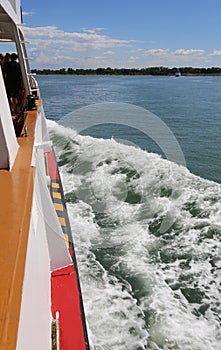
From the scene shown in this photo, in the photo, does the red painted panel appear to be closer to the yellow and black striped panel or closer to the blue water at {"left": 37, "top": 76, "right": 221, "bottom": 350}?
the yellow and black striped panel

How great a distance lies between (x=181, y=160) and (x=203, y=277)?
22.1ft

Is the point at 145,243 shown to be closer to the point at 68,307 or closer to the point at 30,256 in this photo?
the point at 68,307

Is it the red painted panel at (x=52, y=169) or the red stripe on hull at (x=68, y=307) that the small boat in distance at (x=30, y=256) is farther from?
the red painted panel at (x=52, y=169)

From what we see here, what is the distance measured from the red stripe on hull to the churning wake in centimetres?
92

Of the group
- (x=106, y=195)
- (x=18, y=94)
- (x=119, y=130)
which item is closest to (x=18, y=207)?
(x=18, y=94)

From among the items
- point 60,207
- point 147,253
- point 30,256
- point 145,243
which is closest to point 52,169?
point 60,207

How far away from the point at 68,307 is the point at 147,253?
9.42 feet

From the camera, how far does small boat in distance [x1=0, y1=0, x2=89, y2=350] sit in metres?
1.51

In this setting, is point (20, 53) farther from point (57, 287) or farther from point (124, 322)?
point (124, 322)

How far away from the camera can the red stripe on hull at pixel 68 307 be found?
332 cm

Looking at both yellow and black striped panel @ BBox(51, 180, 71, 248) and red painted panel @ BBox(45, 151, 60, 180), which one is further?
red painted panel @ BBox(45, 151, 60, 180)

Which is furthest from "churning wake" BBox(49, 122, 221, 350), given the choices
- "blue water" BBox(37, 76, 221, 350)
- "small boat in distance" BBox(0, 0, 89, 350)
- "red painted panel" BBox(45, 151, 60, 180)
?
"small boat in distance" BBox(0, 0, 89, 350)

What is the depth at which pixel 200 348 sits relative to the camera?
169 inches

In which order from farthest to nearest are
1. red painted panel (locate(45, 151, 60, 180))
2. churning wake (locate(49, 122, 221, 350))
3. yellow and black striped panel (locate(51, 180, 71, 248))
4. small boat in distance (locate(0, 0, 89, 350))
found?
1. red painted panel (locate(45, 151, 60, 180))
2. yellow and black striped panel (locate(51, 180, 71, 248))
3. churning wake (locate(49, 122, 221, 350))
4. small boat in distance (locate(0, 0, 89, 350))
